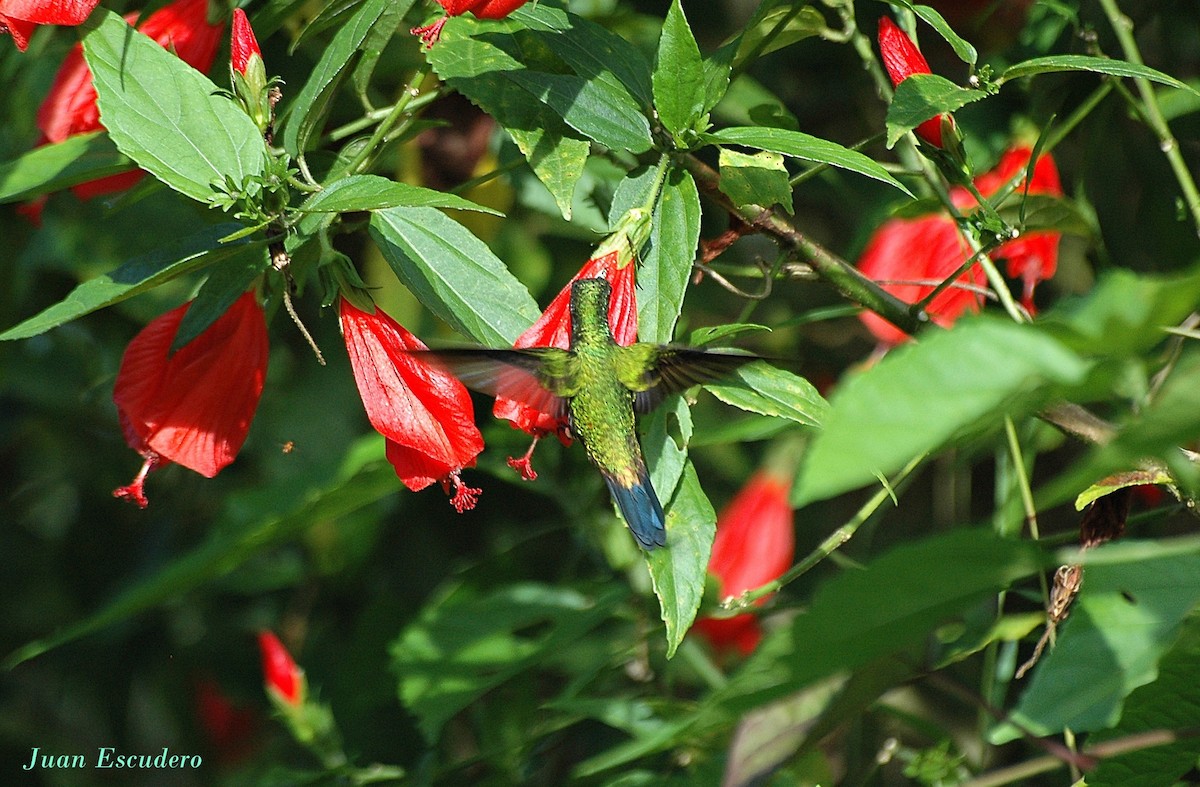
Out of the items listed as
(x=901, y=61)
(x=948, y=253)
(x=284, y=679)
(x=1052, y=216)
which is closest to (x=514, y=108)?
(x=901, y=61)

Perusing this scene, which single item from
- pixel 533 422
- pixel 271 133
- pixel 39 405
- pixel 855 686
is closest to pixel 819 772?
pixel 855 686

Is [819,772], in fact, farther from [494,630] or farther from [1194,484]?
[1194,484]

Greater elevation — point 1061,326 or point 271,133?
point 1061,326

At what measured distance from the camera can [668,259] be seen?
0.75 meters

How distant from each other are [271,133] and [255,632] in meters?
1.35

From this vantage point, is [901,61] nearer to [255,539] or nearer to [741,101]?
[741,101]

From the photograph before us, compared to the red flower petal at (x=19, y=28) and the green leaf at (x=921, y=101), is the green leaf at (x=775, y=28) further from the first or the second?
the red flower petal at (x=19, y=28)

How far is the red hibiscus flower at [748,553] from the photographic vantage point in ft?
4.88

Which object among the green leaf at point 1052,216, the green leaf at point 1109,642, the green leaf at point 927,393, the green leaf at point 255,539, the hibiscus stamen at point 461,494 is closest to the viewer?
the green leaf at point 927,393

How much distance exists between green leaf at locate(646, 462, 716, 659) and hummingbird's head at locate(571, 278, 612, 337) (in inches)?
4.9

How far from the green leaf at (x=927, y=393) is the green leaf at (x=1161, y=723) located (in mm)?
341

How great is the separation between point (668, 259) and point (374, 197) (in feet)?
0.63

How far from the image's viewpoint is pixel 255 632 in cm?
196

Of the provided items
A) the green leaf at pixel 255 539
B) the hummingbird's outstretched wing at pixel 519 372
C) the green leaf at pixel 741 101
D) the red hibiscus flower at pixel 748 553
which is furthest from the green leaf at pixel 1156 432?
the red hibiscus flower at pixel 748 553
